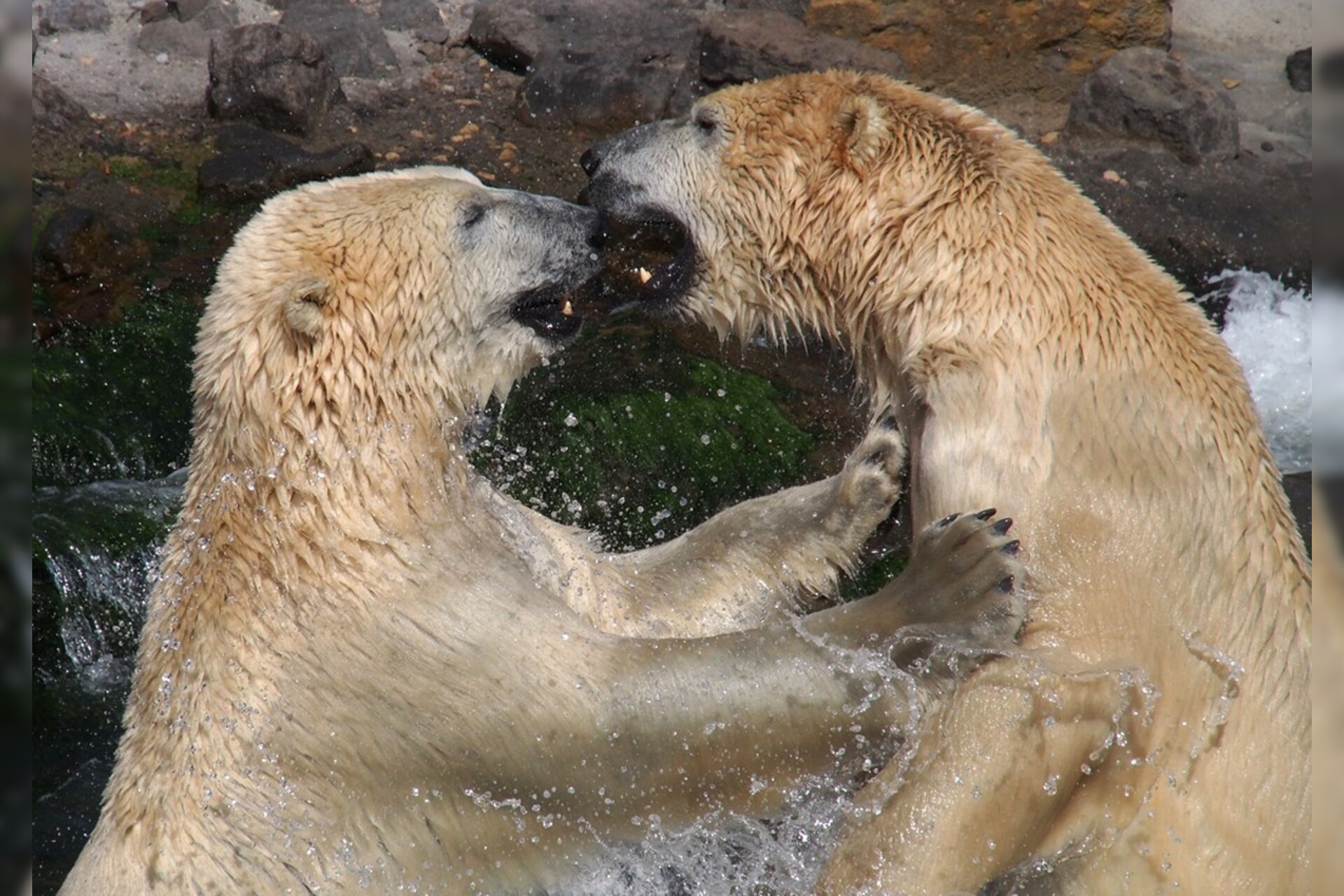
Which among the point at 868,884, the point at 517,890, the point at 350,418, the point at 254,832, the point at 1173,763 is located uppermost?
the point at 350,418

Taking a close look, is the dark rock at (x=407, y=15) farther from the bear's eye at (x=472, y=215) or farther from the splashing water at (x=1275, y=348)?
the bear's eye at (x=472, y=215)

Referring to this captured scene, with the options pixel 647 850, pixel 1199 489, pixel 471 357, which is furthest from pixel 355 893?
pixel 1199 489

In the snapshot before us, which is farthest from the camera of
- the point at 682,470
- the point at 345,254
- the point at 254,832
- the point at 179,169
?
the point at 179,169

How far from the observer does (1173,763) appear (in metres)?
2.89

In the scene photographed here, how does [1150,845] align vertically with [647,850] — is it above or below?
above

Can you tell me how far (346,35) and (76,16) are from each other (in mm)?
1622

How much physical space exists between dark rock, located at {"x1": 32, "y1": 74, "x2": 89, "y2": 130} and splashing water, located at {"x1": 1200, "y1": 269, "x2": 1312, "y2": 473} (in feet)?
20.1

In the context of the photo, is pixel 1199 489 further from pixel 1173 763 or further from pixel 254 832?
pixel 254 832

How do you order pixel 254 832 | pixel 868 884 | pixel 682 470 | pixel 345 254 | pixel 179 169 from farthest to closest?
pixel 179 169
pixel 682 470
pixel 345 254
pixel 254 832
pixel 868 884

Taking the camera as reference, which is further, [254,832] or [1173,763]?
[254,832]

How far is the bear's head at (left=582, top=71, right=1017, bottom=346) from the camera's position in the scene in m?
3.35

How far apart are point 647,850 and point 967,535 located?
117 cm

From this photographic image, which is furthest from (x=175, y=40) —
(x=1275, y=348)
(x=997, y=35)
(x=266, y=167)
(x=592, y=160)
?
(x=1275, y=348)

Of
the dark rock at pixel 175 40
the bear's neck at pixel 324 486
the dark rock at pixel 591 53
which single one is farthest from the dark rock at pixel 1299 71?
the bear's neck at pixel 324 486
